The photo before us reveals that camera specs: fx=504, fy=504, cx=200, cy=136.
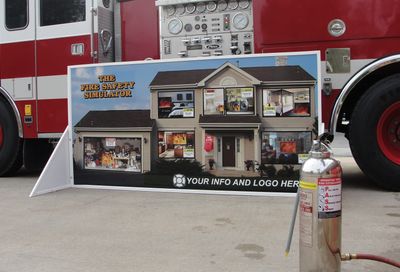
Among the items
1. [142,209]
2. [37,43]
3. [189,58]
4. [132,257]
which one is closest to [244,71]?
[189,58]

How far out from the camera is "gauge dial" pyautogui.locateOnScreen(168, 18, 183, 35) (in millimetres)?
7004

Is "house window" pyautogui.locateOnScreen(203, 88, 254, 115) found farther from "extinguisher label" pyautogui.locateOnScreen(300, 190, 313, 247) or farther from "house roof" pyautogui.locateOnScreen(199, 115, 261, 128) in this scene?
"extinguisher label" pyautogui.locateOnScreen(300, 190, 313, 247)

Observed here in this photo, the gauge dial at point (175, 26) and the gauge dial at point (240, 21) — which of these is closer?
the gauge dial at point (240, 21)

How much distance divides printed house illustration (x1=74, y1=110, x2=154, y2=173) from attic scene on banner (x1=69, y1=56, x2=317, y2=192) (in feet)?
0.05

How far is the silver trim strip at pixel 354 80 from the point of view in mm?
6066

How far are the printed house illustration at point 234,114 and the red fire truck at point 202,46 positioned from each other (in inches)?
15.3

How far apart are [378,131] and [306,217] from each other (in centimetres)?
322

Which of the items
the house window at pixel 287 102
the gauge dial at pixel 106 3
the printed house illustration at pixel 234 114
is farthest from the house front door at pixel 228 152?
the gauge dial at pixel 106 3

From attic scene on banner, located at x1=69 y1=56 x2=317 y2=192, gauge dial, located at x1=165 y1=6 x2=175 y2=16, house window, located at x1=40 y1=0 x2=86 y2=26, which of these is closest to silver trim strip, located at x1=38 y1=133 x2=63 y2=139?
attic scene on banner, located at x1=69 y1=56 x2=317 y2=192

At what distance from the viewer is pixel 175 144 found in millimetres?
6648

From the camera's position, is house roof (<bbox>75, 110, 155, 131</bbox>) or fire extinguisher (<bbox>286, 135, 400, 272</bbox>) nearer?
fire extinguisher (<bbox>286, 135, 400, 272</bbox>)

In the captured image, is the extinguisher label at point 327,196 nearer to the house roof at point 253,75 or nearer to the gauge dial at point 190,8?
the house roof at point 253,75

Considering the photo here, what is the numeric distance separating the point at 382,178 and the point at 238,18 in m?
2.79

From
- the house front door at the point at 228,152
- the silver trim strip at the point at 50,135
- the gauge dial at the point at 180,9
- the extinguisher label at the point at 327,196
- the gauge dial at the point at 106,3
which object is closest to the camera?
the extinguisher label at the point at 327,196
